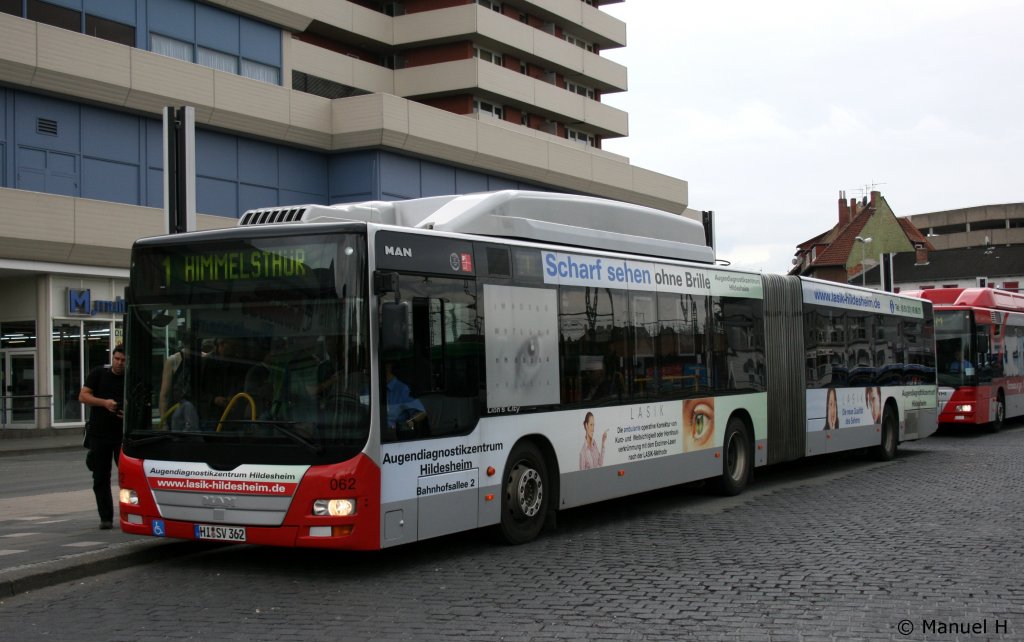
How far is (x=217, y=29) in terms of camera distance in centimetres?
3669

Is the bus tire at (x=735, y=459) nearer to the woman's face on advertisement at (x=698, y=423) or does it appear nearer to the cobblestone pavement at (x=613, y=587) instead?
the woman's face on advertisement at (x=698, y=423)

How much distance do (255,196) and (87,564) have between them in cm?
2925

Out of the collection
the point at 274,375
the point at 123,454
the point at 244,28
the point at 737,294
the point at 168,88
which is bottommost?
the point at 123,454

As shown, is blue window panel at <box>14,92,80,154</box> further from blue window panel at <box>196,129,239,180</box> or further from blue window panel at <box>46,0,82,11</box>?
blue window panel at <box>196,129,239,180</box>

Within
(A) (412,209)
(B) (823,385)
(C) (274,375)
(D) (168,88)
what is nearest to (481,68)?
(D) (168,88)

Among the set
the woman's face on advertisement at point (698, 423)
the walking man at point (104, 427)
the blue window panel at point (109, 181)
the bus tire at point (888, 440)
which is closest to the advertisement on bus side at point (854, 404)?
the bus tire at point (888, 440)

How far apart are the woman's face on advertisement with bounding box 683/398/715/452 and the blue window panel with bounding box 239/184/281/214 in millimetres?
25410

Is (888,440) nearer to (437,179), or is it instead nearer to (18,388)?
(18,388)

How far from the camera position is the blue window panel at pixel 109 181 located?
31.9m

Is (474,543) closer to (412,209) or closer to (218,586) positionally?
(218,586)

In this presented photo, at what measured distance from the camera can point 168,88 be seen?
109 ft

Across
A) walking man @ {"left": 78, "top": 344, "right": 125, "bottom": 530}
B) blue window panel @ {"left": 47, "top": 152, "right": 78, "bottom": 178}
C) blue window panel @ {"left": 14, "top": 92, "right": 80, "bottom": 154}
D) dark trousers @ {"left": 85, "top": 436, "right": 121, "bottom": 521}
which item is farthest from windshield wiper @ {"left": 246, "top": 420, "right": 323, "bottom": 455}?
blue window panel @ {"left": 47, "top": 152, "right": 78, "bottom": 178}

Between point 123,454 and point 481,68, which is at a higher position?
point 481,68

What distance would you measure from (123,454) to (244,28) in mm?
31080
